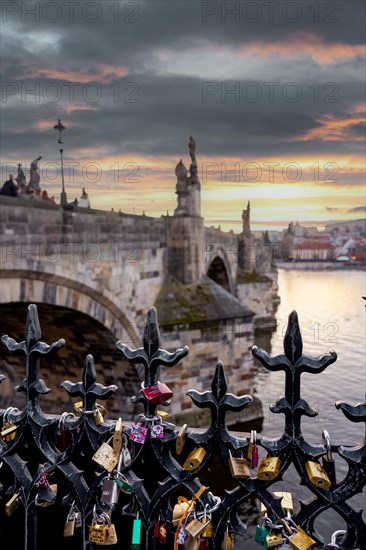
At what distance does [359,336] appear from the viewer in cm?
3297

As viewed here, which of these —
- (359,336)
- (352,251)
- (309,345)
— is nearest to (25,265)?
(309,345)

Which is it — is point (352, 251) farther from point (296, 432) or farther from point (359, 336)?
point (296, 432)

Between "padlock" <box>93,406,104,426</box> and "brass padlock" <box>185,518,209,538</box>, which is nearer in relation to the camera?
"brass padlock" <box>185,518,209,538</box>

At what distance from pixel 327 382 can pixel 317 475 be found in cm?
2037

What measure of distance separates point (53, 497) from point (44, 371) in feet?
42.9

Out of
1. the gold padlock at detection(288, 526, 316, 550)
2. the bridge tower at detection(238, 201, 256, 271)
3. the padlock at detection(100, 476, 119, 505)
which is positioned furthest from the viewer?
the bridge tower at detection(238, 201, 256, 271)

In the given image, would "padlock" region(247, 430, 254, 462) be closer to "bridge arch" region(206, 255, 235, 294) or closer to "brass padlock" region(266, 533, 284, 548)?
"brass padlock" region(266, 533, 284, 548)

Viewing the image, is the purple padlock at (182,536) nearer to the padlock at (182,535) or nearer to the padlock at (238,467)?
the padlock at (182,535)

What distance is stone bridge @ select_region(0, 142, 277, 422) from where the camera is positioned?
9.29m

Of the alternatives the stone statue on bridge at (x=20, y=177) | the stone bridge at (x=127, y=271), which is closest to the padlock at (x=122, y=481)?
the stone bridge at (x=127, y=271)

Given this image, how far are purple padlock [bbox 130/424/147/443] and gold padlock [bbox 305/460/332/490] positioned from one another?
60 cm

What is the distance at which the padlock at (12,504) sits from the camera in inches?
88.4

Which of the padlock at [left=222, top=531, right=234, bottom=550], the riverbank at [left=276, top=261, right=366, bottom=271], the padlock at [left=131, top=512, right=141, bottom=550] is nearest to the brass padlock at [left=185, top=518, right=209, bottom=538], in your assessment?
the padlock at [left=222, top=531, right=234, bottom=550]

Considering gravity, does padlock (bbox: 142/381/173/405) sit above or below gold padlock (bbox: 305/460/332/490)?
above
